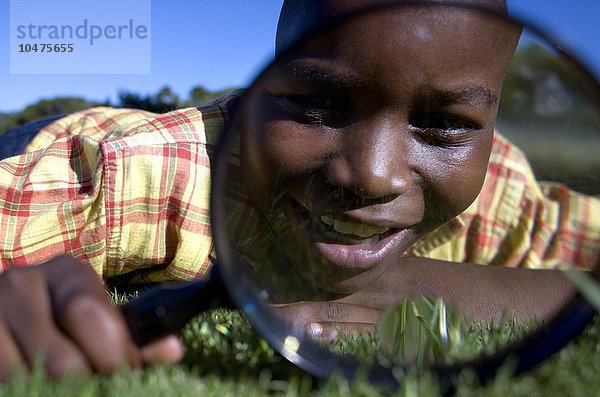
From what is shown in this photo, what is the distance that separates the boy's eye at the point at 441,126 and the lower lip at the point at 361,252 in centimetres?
28

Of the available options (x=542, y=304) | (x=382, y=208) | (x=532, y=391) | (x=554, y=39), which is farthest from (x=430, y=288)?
(x=554, y=39)

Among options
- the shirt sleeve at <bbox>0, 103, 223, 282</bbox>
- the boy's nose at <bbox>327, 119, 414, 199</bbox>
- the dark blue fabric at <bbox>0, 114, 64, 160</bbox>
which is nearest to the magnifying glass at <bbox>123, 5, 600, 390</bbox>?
the boy's nose at <bbox>327, 119, 414, 199</bbox>

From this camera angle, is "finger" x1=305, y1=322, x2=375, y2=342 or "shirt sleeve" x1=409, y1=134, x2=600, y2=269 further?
"shirt sleeve" x1=409, y1=134, x2=600, y2=269

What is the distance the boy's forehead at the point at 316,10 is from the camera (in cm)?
134

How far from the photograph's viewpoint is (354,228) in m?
1.71

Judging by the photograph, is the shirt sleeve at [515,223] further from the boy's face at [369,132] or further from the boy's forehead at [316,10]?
the boy's forehead at [316,10]

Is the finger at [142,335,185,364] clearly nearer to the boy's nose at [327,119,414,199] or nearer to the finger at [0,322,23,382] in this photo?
the finger at [0,322,23,382]

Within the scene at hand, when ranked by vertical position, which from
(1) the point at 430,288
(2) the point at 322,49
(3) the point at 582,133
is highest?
(2) the point at 322,49

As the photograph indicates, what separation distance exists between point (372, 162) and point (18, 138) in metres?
2.76

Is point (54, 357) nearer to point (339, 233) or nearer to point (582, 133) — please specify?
point (339, 233)

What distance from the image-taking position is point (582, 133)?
4.91ft

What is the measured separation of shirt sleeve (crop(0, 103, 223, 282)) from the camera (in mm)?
2344

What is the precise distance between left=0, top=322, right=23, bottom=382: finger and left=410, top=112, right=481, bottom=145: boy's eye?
36.4 inches

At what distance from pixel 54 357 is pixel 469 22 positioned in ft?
3.22
